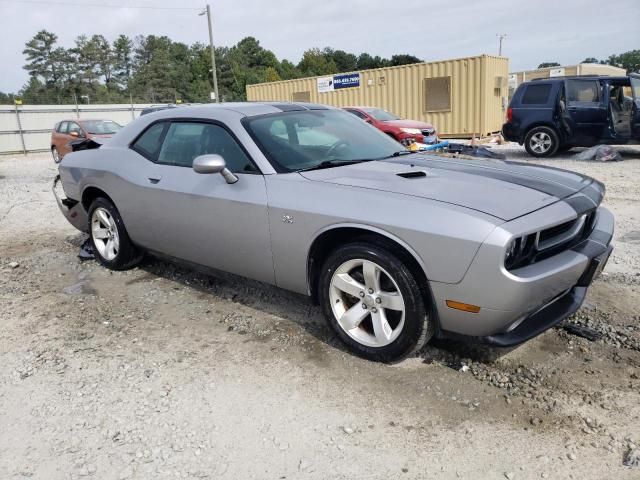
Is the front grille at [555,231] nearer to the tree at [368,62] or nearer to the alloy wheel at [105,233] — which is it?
the alloy wheel at [105,233]

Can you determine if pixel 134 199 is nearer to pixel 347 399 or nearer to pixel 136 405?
pixel 136 405

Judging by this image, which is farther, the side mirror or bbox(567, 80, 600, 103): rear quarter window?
bbox(567, 80, 600, 103): rear quarter window

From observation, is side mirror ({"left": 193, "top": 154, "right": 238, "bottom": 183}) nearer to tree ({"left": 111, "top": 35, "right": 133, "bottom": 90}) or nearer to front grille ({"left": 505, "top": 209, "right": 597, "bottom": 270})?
front grille ({"left": 505, "top": 209, "right": 597, "bottom": 270})

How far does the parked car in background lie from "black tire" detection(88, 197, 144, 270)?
11829mm

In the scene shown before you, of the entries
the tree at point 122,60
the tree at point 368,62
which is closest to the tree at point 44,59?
the tree at point 122,60

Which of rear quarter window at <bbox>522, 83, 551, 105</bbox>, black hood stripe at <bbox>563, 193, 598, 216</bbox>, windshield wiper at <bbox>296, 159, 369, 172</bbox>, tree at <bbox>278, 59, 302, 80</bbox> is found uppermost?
tree at <bbox>278, 59, 302, 80</bbox>

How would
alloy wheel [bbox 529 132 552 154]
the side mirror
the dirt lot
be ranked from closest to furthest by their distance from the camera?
the dirt lot
the side mirror
alloy wheel [bbox 529 132 552 154]

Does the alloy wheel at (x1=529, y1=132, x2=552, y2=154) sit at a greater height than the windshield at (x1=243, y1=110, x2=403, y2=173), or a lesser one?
lesser

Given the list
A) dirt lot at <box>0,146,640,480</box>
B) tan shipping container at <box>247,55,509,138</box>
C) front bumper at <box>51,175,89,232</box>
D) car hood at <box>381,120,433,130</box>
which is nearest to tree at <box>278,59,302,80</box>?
tan shipping container at <box>247,55,509,138</box>

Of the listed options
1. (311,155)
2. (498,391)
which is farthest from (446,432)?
(311,155)

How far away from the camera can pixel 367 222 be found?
2.96m

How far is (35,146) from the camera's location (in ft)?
77.6

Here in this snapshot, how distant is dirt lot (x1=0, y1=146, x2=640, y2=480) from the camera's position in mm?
2373

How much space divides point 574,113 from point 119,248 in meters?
10.4
